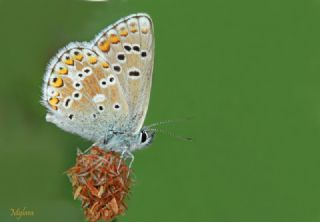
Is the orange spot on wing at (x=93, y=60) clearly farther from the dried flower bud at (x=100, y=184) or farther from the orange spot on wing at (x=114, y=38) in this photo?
the dried flower bud at (x=100, y=184)

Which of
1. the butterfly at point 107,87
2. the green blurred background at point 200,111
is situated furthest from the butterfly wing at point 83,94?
the green blurred background at point 200,111

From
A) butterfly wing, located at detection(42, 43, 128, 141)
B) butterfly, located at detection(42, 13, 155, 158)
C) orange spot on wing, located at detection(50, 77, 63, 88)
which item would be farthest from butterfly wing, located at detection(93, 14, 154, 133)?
orange spot on wing, located at detection(50, 77, 63, 88)

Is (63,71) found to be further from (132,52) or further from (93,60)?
(132,52)

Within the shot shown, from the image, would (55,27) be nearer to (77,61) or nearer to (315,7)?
(77,61)

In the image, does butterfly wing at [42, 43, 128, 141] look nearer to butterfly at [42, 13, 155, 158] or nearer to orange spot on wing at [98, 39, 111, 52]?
butterfly at [42, 13, 155, 158]

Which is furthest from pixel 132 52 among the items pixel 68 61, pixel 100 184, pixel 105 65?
pixel 100 184

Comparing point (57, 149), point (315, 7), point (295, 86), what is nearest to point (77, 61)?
point (57, 149)
